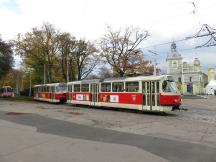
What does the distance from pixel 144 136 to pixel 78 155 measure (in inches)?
161

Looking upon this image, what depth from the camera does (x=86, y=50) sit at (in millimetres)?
55562

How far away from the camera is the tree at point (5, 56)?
54.4 metres

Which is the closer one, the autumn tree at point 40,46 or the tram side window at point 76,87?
the tram side window at point 76,87

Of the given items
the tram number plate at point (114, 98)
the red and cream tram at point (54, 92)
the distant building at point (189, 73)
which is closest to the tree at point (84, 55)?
the red and cream tram at point (54, 92)

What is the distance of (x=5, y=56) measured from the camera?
5497cm

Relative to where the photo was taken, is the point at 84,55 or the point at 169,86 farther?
the point at 84,55

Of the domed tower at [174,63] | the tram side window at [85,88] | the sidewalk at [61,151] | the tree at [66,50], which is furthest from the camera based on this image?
the domed tower at [174,63]

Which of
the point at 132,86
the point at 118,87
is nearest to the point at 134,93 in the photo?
the point at 132,86

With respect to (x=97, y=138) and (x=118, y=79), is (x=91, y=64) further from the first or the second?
(x=97, y=138)

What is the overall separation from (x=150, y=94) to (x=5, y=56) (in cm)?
3776

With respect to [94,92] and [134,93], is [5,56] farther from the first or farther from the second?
Answer: [134,93]

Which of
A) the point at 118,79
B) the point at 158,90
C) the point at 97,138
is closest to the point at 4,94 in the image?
the point at 118,79

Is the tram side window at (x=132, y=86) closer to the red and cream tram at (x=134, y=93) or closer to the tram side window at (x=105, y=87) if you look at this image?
the red and cream tram at (x=134, y=93)

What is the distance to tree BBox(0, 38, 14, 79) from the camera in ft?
178
